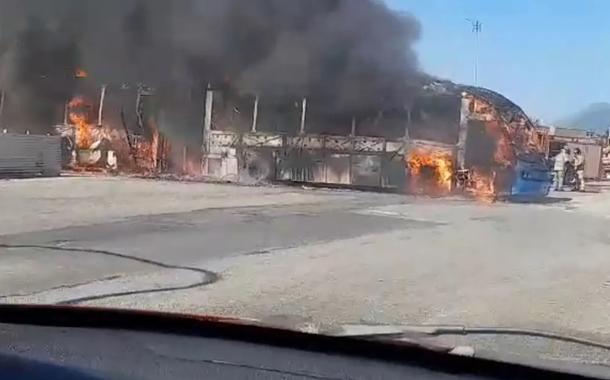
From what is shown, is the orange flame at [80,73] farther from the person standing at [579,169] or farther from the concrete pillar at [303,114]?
the person standing at [579,169]

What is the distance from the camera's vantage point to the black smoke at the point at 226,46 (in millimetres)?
19859

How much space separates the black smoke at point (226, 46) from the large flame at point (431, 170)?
2053 millimetres

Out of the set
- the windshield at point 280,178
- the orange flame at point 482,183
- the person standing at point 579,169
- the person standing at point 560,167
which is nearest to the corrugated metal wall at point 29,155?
the windshield at point 280,178

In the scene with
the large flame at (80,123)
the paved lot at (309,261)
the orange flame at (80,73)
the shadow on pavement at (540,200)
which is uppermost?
the orange flame at (80,73)

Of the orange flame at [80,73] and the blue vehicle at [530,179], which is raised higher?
the orange flame at [80,73]

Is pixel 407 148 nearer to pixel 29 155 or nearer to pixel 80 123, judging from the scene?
pixel 29 155

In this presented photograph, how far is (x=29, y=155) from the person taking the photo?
1714 centimetres

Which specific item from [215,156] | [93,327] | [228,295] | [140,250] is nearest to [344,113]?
Answer: [215,156]

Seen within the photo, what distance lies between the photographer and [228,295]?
5203 millimetres

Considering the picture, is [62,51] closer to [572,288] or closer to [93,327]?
[572,288]

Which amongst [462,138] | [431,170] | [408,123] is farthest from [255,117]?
[462,138]

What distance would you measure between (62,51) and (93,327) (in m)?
21.6

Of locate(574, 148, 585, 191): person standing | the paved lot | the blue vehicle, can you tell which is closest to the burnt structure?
the blue vehicle

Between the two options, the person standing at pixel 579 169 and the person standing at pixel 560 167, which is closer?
the person standing at pixel 560 167
